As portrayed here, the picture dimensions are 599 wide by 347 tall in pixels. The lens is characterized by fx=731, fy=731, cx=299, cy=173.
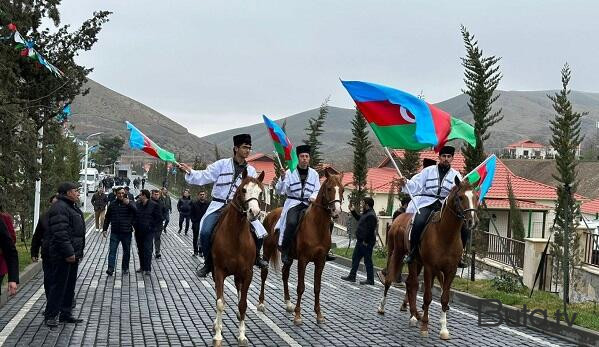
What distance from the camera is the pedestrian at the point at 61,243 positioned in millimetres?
10359

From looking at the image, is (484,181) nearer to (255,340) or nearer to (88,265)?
(255,340)

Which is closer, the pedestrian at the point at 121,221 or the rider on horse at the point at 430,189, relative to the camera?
the rider on horse at the point at 430,189

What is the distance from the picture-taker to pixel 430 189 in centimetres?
1179

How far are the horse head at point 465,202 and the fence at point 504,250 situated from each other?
807 centimetres

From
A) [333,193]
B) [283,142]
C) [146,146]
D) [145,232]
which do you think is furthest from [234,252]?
[145,232]

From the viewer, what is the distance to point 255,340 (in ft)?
33.3

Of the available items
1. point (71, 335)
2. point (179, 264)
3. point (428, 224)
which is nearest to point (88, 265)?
point (179, 264)

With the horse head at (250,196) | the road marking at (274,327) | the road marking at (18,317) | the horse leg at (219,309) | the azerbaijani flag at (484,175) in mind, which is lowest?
the road marking at (18,317)

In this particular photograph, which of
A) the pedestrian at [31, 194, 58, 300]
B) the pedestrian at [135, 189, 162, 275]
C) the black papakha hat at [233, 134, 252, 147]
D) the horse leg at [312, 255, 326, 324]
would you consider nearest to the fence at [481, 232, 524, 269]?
the horse leg at [312, 255, 326, 324]

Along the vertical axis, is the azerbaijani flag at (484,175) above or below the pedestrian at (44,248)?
above

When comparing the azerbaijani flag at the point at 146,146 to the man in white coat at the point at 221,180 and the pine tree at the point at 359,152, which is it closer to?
the man in white coat at the point at 221,180

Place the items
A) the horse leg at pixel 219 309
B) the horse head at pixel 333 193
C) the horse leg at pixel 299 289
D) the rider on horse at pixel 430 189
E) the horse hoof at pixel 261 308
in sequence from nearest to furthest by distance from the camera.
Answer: the horse leg at pixel 219 309 < the horse head at pixel 333 193 < the horse leg at pixel 299 289 < the rider on horse at pixel 430 189 < the horse hoof at pixel 261 308

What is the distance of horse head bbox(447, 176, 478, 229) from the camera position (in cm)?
1012

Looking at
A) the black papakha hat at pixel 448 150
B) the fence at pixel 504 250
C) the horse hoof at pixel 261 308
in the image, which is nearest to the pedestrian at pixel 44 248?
the horse hoof at pixel 261 308
